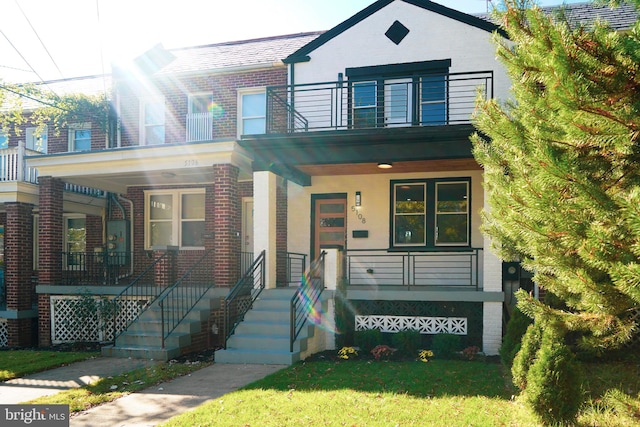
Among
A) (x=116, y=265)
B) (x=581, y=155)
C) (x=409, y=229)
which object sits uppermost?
(x=581, y=155)

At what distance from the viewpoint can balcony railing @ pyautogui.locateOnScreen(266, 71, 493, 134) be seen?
12391mm

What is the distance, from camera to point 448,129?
10414 millimetres

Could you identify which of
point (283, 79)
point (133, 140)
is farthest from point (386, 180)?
point (133, 140)

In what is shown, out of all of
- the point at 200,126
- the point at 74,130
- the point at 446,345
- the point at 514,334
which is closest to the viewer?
the point at 514,334

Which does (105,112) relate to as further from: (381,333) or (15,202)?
(381,333)

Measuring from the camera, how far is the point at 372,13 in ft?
43.5

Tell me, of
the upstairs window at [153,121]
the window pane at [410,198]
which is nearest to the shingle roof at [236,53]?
the upstairs window at [153,121]

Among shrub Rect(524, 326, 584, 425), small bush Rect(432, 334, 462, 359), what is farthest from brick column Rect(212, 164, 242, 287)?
shrub Rect(524, 326, 584, 425)

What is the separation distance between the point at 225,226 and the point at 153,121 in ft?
18.6

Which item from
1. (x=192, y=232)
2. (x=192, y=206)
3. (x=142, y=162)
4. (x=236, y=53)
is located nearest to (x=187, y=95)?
(x=236, y=53)

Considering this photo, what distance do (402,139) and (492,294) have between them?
344 centimetres

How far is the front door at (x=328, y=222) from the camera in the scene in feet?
45.6

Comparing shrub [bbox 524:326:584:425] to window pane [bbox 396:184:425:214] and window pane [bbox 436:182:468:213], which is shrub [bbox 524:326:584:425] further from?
window pane [bbox 396:184:425:214]

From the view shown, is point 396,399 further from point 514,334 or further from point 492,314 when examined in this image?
point 492,314
